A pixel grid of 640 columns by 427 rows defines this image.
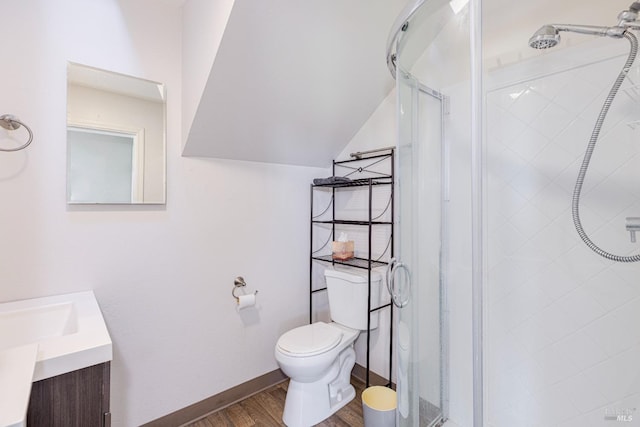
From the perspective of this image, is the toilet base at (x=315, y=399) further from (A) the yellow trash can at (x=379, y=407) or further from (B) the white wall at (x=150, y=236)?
(B) the white wall at (x=150, y=236)

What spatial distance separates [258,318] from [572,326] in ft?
5.53

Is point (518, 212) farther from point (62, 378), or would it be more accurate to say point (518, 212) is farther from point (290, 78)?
point (62, 378)

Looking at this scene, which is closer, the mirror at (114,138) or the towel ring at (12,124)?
the towel ring at (12,124)

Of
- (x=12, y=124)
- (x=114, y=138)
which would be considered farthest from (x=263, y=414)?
(x=12, y=124)

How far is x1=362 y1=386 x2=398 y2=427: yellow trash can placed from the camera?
1.52 meters

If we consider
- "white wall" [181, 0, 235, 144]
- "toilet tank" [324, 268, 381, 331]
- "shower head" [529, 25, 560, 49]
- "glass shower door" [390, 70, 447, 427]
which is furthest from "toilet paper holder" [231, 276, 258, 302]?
"shower head" [529, 25, 560, 49]

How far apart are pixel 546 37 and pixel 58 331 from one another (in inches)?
89.5

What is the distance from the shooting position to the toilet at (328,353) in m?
1.65

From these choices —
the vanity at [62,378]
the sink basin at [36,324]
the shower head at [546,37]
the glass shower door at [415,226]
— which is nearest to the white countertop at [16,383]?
the vanity at [62,378]

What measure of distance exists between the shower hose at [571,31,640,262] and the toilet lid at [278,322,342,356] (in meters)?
1.29

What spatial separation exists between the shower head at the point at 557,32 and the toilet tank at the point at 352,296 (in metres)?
1.43

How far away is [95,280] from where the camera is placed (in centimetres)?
146

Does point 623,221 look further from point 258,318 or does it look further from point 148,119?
point 148,119

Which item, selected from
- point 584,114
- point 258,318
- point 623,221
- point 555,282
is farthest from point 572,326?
point 258,318
